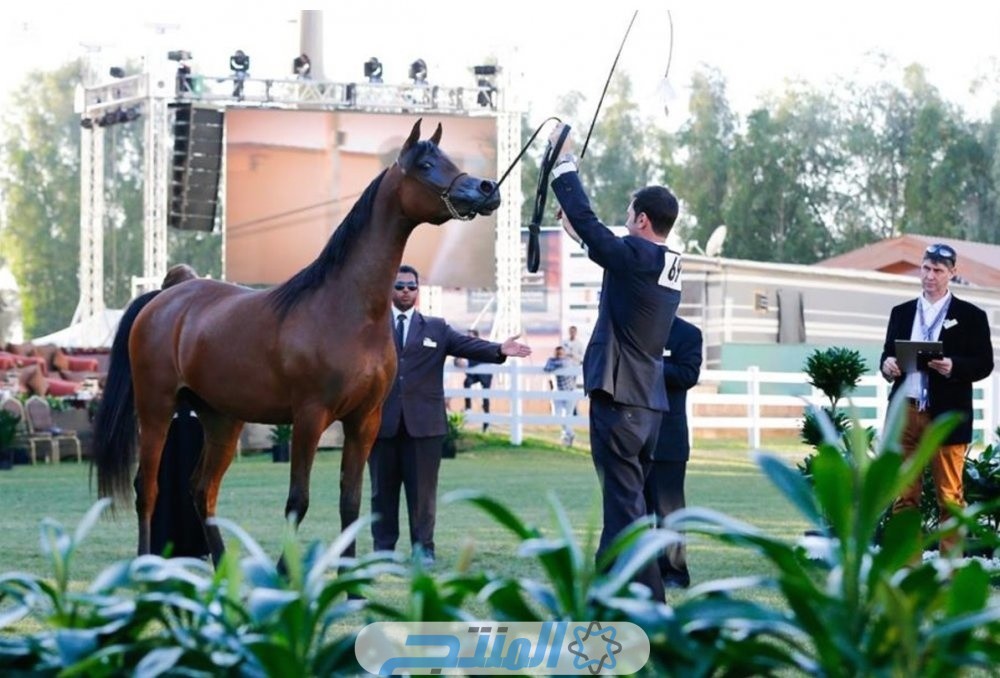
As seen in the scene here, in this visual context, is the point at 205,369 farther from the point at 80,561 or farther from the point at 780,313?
the point at 780,313

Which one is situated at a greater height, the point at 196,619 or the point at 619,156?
the point at 619,156

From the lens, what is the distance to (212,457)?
Answer: 9414mm

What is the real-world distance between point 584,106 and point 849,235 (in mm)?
16602

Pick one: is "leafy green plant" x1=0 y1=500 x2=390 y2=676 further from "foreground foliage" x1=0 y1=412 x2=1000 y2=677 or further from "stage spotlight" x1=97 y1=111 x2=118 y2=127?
"stage spotlight" x1=97 y1=111 x2=118 y2=127

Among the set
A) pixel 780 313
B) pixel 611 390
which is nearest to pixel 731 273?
pixel 780 313

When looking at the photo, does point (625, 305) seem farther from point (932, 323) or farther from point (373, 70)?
point (373, 70)

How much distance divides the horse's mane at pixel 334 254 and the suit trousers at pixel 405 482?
209cm

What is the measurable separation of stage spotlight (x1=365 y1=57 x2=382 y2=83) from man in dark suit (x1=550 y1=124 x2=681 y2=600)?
26.4 meters

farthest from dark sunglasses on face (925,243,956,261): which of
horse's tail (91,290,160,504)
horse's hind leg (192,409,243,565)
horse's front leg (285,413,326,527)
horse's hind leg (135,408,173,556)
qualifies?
horse's tail (91,290,160,504)

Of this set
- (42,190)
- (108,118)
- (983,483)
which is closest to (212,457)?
(983,483)

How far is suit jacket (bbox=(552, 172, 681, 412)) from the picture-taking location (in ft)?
23.5

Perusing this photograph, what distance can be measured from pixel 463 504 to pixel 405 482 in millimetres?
4703

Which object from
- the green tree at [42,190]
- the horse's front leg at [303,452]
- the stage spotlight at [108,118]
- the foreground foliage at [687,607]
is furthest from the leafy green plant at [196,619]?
the green tree at [42,190]

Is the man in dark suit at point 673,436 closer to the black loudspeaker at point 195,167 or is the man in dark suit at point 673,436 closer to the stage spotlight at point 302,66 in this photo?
the black loudspeaker at point 195,167
